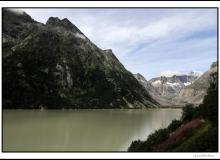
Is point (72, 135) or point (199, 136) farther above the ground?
point (199, 136)

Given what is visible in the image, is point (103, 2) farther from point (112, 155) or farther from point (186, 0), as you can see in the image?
point (112, 155)

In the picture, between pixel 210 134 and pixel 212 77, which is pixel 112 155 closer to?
pixel 210 134

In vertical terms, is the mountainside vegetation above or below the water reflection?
above

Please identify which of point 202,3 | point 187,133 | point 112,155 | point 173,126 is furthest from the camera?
point 173,126

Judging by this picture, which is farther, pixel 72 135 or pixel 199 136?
pixel 72 135

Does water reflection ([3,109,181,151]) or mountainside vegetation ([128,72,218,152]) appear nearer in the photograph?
mountainside vegetation ([128,72,218,152])

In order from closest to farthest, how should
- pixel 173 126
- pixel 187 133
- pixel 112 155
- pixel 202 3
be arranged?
pixel 112 155 < pixel 202 3 < pixel 187 133 < pixel 173 126

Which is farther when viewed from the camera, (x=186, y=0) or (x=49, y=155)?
(x=186, y=0)

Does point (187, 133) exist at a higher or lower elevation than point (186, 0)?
lower

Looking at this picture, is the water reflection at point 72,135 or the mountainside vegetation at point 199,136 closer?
the mountainside vegetation at point 199,136

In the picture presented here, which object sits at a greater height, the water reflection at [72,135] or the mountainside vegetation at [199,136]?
the mountainside vegetation at [199,136]

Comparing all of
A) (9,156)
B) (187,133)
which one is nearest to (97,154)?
(9,156)
